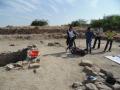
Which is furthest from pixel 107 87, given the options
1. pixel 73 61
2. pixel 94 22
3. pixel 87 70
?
pixel 94 22

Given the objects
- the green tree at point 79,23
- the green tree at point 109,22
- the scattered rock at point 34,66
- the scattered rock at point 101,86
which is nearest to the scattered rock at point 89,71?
the scattered rock at point 101,86

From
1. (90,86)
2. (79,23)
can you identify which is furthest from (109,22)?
(90,86)

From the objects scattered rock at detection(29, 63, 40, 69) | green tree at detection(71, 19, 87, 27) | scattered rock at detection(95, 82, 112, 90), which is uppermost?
green tree at detection(71, 19, 87, 27)

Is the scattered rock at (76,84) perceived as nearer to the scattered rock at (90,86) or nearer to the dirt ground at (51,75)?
the dirt ground at (51,75)

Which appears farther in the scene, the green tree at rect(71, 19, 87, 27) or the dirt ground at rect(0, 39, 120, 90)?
the green tree at rect(71, 19, 87, 27)

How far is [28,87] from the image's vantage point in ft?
31.0

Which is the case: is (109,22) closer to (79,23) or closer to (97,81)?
(79,23)

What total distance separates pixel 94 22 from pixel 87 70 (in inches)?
787

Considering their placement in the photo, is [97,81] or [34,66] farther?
[34,66]

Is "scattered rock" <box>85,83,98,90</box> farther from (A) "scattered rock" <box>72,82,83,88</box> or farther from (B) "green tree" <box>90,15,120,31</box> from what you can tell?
(B) "green tree" <box>90,15,120,31</box>

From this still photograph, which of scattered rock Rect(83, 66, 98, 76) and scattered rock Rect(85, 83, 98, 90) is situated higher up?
scattered rock Rect(83, 66, 98, 76)

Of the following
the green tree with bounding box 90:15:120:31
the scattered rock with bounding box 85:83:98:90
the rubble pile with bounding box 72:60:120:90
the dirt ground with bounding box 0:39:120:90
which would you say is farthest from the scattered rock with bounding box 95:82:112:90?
the green tree with bounding box 90:15:120:31

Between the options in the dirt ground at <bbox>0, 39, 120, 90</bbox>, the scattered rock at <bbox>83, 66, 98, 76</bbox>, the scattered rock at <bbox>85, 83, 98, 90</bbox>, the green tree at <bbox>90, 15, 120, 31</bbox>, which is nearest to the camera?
the scattered rock at <bbox>85, 83, 98, 90</bbox>

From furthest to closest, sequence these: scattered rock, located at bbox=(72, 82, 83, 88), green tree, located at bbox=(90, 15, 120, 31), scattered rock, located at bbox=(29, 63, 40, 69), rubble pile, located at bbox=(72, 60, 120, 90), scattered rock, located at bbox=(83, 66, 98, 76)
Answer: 1. green tree, located at bbox=(90, 15, 120, 31)
2. scattered rock, located at bbox=(29, 63, 40, 69)
3. scattered rock, located at bbox=(83, 66, 98, 76)
4. scattered rock, located at bbox=(72, 82, 83, 88)
5. rubble pile, located at bbox=(72, 60, 120, 90)
